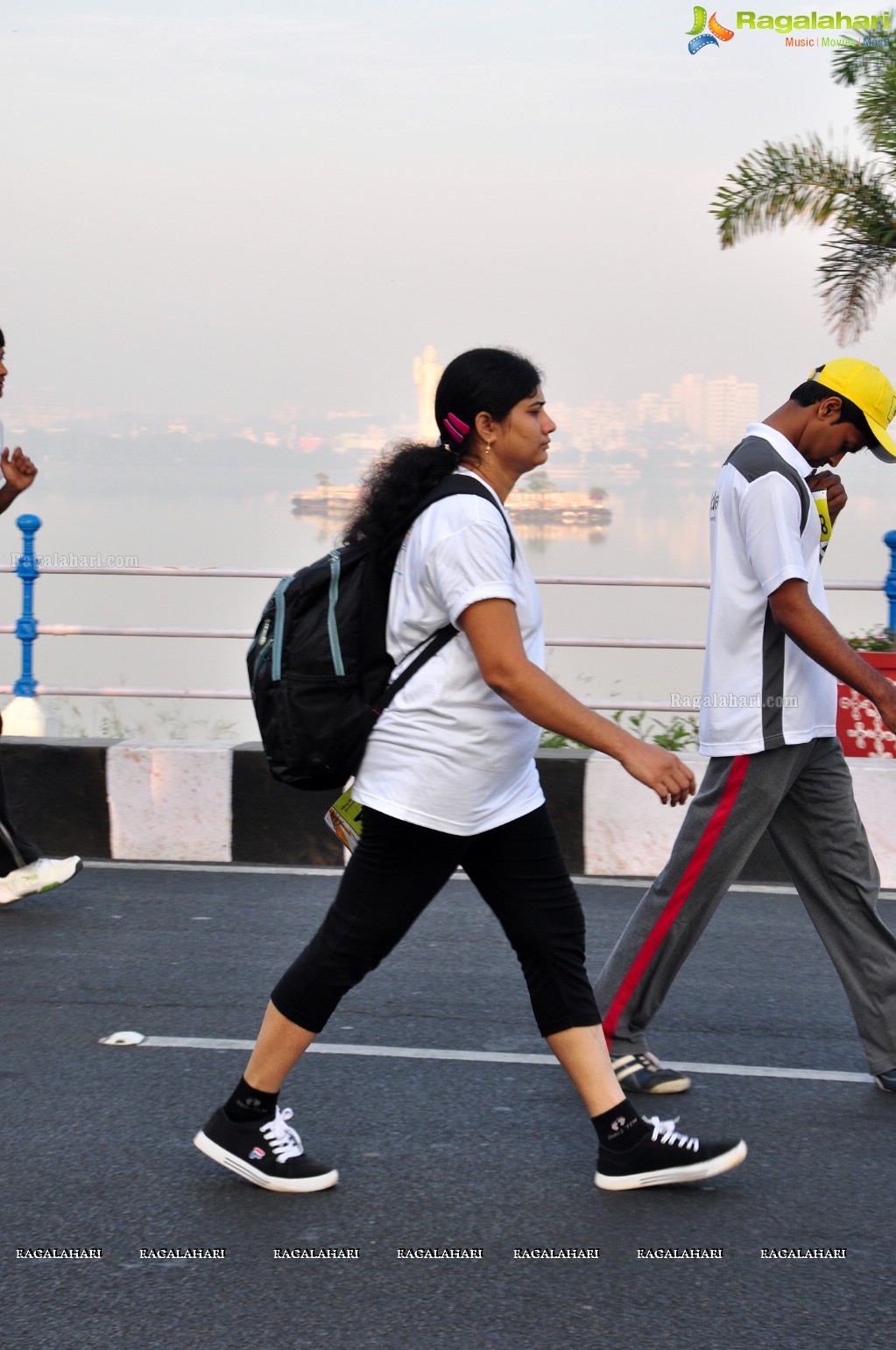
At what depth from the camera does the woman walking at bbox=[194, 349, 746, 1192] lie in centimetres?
315

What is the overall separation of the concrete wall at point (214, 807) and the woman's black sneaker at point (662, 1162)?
127 inches

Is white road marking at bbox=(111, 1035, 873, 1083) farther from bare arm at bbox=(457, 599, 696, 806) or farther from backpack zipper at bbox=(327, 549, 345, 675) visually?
backpack zipper at bbox=(327, 549, 345, 675)

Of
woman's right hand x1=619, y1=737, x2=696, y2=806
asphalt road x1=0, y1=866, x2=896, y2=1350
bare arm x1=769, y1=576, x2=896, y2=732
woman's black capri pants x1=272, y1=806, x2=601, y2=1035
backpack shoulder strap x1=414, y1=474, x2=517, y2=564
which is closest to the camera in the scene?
asphalt road x1=0, y1=866, x2=896, y2=1350

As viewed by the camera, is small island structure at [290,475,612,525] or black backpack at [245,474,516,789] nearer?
black backpack at [245,474,516,789]

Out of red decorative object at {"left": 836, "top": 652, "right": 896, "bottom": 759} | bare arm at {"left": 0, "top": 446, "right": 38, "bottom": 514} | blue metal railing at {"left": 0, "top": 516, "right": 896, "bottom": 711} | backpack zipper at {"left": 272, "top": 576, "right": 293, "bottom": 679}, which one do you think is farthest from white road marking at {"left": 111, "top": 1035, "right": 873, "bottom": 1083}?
blue metal railing at {"left": 0, "top": 516, "right": 896, "bottom": 711}

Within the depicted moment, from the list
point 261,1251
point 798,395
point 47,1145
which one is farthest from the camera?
point 798,395

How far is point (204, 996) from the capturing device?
16.0 ft

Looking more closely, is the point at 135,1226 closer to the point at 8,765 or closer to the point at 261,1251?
the point at 261,1251

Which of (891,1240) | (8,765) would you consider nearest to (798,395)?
(891,1240)

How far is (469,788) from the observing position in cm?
330

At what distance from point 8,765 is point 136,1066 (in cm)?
312

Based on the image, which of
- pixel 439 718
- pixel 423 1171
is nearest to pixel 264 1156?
pixel 423 1171

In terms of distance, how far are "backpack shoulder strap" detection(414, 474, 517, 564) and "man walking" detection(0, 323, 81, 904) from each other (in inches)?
118

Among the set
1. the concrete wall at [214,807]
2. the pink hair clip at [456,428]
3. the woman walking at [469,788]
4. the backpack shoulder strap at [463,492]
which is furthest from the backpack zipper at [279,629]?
the concrete wall at [214,807]
